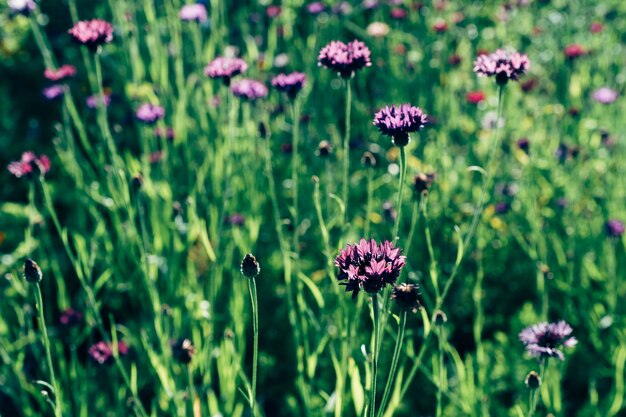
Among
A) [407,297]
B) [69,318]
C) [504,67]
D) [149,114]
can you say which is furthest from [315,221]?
[407,297]

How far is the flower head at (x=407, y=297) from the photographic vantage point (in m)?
1.35

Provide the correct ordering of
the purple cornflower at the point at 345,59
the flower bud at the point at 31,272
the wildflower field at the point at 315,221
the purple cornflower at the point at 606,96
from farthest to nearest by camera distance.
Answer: the purple cornflower at the point at 606,96
the wildflower field at the point at 315,221
the purple cornflower at the point at 345,59
the flower bud at the point at 31,272

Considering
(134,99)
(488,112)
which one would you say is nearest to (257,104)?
(134,99)

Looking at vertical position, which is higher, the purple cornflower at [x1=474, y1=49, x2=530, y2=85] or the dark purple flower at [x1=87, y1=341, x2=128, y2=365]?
the purple cornflower at [x1=474, y1=49, x2=530, y2=85]

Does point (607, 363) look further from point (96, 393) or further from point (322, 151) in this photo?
point (96, 393)

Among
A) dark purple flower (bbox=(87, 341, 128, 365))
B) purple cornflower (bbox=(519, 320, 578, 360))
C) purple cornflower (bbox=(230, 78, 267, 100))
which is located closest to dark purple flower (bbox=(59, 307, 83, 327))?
dark purple flower (bbox=(87, 341, 128, 365))

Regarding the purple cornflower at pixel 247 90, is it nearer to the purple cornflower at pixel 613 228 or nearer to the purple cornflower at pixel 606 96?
the purple cornflower at pixel 613 228

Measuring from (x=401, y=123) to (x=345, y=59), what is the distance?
341 millimetres

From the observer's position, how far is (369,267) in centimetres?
126

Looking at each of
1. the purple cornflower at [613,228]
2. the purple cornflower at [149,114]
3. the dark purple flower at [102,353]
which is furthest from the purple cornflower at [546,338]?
the purple cornflower at [149,114]

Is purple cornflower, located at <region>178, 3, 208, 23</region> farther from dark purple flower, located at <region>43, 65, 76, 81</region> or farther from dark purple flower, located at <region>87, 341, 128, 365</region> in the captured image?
dark purple flower, located at <region>87, 341, 128, 365</region>

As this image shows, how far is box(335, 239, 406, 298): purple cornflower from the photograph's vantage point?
123cm

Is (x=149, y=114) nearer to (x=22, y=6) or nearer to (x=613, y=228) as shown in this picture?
(x=22, y=6)

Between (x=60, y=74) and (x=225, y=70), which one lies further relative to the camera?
(x=60, y=74)
